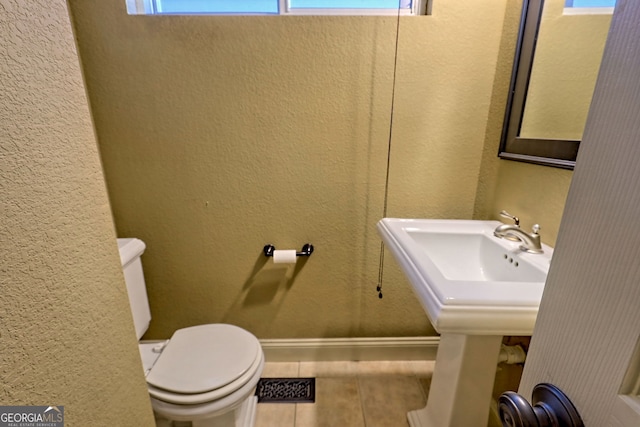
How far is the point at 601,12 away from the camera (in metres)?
0.80

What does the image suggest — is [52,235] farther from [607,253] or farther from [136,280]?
[136,280]

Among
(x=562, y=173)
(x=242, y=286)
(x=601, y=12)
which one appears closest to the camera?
(x=601, y=12)

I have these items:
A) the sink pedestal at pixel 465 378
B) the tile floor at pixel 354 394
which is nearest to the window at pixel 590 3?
the sink pedestal at pixel 465 378

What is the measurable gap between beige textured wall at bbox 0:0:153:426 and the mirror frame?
1216 millimetres

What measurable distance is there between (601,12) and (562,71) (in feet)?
0.54

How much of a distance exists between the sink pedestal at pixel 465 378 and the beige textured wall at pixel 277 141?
476 mm

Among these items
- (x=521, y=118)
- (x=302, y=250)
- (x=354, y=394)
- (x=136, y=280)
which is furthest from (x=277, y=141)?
(x=354, y=394)

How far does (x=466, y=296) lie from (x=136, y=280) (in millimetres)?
1264

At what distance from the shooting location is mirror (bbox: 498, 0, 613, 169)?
840 millimetres

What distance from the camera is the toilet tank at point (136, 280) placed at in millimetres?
1168

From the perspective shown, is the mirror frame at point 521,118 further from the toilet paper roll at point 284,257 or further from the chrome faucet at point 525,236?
the toilet paper roll at point 284,257

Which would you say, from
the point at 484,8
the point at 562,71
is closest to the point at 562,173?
the point at 562,71

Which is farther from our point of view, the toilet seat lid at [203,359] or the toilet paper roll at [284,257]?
the toilet paper roll at [284,257]

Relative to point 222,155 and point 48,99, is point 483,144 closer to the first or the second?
point 222,155
